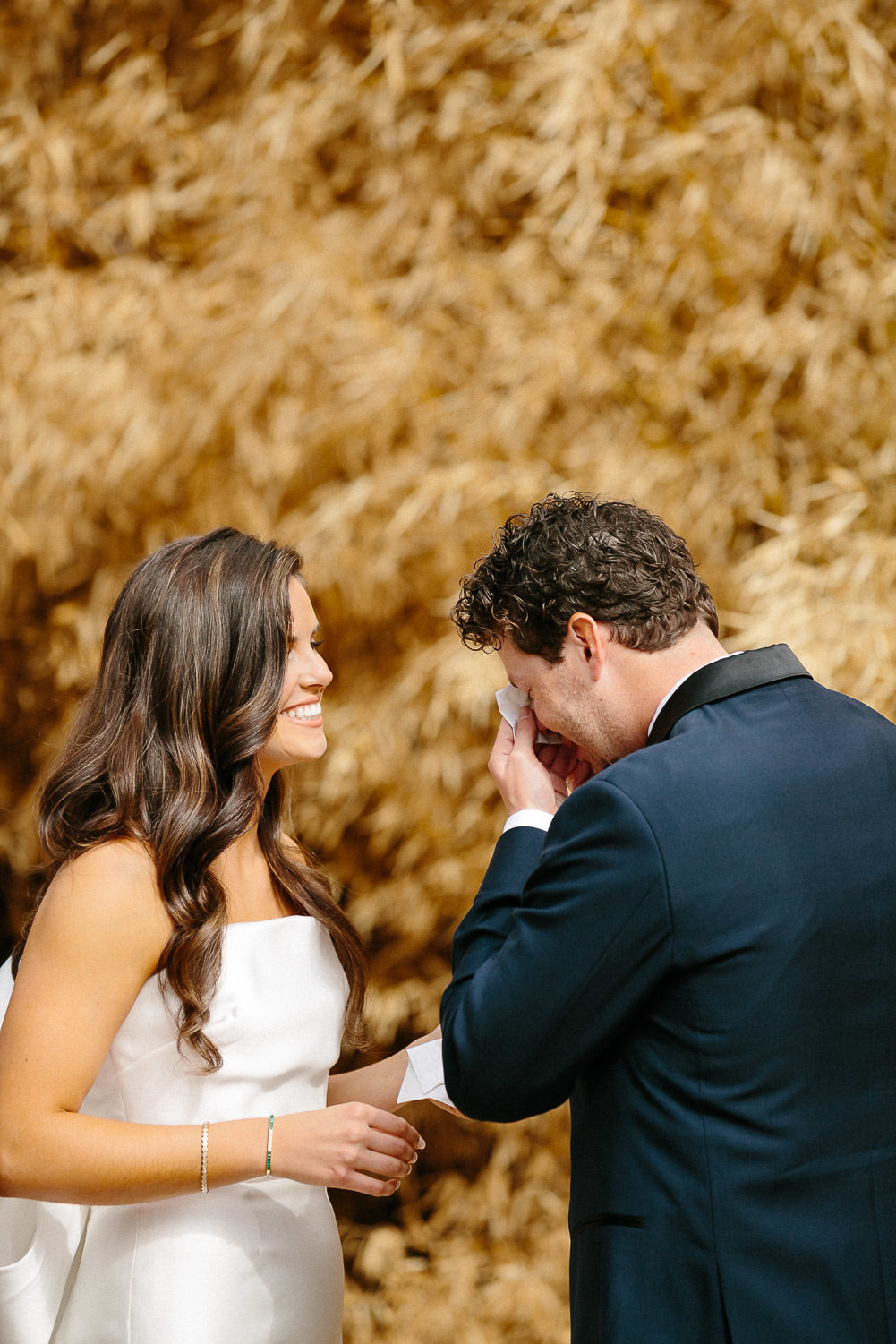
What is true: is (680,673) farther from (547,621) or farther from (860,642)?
(860,642)

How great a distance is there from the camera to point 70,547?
2.64 metres

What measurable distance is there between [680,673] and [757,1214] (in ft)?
1.85

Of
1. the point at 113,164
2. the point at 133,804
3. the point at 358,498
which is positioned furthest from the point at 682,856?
the point at 113,164

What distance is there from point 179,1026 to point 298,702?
0.45 m

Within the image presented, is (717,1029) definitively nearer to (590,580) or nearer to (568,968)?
(568,968)

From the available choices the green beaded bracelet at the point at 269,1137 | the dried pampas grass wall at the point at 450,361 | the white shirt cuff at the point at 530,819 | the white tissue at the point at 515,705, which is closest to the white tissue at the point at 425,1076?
the green beaded bracelet at the point at 269,1137

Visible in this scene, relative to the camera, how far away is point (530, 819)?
1287 millimetres

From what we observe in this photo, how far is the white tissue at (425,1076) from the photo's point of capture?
129 cm

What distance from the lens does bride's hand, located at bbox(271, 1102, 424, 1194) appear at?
1.30 meters

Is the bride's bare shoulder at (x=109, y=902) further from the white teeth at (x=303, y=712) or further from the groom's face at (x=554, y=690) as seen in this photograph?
the groom's face at (x=554, y=690)

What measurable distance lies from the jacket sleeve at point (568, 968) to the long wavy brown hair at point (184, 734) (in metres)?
0.42

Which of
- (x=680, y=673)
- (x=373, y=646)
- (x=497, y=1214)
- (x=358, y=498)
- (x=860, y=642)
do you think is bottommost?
(x=497, y=1214)

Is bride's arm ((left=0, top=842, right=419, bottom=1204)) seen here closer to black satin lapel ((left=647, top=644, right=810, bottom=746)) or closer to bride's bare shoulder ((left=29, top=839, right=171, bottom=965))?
bride's bare shoulder ((left=29, top=839, right=171, bottom=965))

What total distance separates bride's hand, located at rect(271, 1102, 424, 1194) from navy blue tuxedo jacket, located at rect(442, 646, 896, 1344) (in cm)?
26
